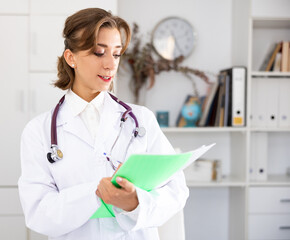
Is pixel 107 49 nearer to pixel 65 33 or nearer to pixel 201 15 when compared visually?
pixel 65 33

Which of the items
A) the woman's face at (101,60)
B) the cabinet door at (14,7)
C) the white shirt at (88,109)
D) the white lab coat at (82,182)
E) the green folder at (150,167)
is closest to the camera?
the green folder at (150,167)

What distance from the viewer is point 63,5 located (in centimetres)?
268

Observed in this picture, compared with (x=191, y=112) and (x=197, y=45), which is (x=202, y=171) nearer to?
(x=191, y=112)

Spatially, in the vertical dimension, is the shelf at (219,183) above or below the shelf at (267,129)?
below

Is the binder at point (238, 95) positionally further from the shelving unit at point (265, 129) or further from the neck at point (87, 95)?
the neck at point (87, 95)

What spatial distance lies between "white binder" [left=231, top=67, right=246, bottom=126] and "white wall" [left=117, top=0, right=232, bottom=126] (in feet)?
1.06

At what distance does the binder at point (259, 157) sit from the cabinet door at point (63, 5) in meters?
1.31

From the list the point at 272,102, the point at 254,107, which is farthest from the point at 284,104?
the point at 254,107

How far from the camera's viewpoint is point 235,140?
317cm

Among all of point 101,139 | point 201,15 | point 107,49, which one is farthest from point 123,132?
point 201,15

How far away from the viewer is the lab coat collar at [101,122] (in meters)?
1.43

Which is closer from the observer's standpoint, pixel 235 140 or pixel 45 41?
pixel 45 41

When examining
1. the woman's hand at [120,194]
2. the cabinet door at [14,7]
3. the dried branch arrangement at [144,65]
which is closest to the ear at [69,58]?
the woman's hand at [120,194]

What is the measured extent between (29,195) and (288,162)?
8.02 ft
